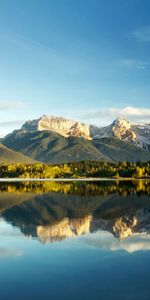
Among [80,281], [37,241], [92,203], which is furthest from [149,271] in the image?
[92,203]

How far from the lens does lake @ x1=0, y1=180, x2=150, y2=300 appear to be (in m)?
28.9

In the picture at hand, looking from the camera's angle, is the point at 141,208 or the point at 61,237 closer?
the point at 61,237

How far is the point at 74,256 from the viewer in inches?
A: 1555

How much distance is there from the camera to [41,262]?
36.7 meters

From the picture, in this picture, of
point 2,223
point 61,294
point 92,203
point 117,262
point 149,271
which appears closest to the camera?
point 61,294

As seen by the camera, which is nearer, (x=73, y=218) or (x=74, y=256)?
(x=74, y=256)

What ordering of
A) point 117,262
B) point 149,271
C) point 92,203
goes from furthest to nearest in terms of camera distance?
point 92,203 → point 117,262 → point 149,271

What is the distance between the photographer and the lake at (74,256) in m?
28.9

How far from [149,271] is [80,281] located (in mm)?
6741

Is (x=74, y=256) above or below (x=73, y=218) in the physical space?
below

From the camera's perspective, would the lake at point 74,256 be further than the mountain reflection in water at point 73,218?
No

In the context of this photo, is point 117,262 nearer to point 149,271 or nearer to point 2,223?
point 149,271

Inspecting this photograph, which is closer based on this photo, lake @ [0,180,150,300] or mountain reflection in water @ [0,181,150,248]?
lake @ [0,180,150,300]

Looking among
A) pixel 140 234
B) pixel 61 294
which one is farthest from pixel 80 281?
pixel 140 234
